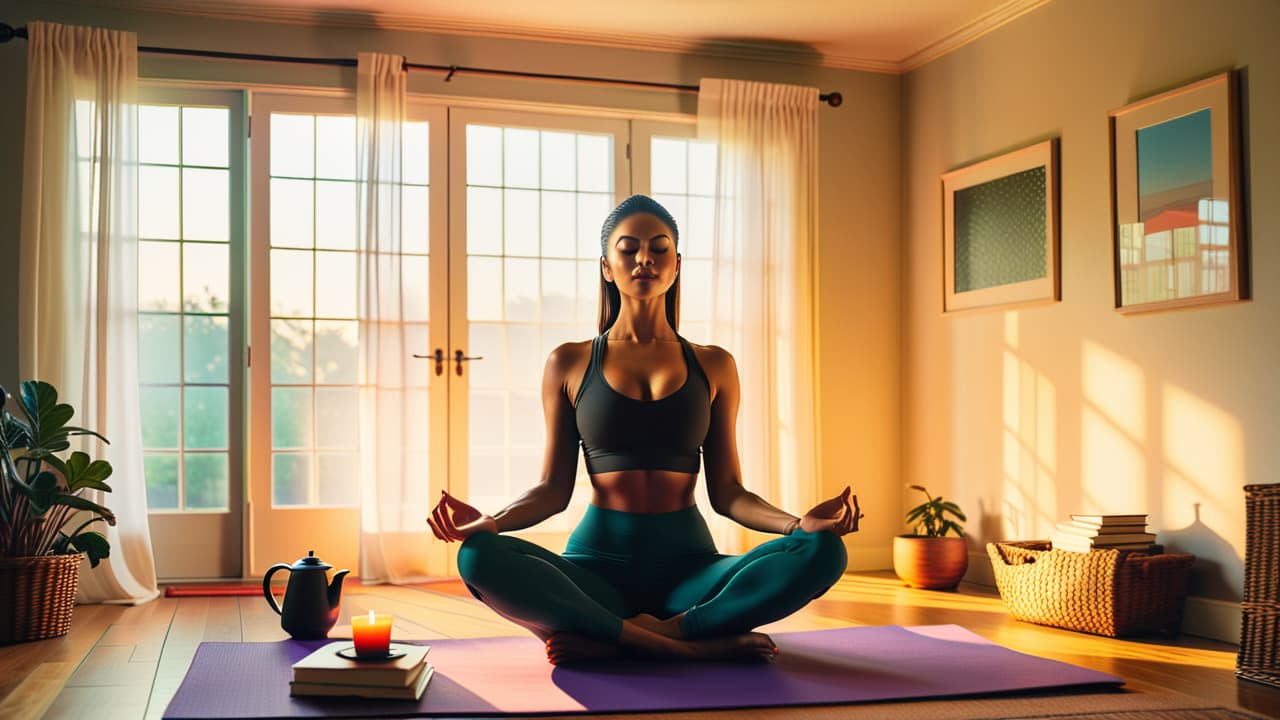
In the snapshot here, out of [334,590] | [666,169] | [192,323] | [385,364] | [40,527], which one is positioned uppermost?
[666,169]

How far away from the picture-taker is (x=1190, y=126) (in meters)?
3.91

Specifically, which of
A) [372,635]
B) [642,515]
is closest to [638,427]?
[642,515]

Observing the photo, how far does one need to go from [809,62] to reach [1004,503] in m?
2.30

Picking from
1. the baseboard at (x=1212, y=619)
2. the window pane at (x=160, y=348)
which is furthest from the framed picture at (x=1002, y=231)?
the window pane at (x=160, y=348)

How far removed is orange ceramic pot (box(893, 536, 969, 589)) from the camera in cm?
488

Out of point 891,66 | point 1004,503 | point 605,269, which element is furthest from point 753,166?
point 605,269

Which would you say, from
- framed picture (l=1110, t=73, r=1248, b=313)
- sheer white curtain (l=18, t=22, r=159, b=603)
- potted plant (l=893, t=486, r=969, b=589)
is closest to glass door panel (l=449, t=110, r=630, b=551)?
sheer white curtain (l=18, t=22, r=159, b=603)

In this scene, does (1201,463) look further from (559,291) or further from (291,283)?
(291,283)

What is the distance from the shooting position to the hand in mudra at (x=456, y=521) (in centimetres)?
275

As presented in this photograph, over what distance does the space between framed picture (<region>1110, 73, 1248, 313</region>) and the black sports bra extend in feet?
6.11

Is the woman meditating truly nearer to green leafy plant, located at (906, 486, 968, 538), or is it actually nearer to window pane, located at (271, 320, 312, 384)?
green leafy plant, located at (906, 486, 968, 538)

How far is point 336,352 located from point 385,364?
11.5 inches

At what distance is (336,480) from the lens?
16.7 ft

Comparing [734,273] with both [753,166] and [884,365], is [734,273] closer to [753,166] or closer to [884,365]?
[753,166]
